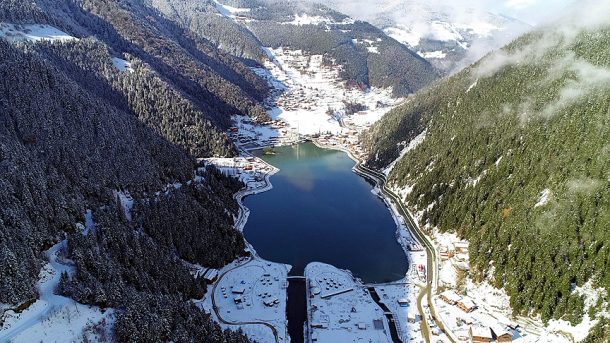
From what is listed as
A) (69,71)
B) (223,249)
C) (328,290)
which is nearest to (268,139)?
(69,71)

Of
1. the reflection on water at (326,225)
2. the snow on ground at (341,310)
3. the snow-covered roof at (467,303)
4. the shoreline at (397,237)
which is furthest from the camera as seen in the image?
the reflection on water at (326,225)

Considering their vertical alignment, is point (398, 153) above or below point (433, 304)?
above

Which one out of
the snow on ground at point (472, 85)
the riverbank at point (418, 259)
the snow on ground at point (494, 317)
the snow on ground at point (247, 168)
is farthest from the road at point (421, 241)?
the snow on ground at point (472, 85)

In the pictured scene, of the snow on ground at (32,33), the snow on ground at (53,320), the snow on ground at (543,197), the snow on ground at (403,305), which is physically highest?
the snow on ground at (543,197)

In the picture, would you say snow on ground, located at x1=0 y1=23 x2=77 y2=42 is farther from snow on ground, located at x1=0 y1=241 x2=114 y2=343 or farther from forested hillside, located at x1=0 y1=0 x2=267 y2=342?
snow on ground, located at x1=0 y1=241 x2=114 y2=343

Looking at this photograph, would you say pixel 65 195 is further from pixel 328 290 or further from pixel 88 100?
pixel 328 290

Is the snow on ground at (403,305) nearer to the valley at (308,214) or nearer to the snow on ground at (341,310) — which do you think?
the valley at (308,214)

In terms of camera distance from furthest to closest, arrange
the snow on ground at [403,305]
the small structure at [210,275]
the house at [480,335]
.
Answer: the small structure at [210,275], the snow on ground at [403,305], the house at [480,335]
